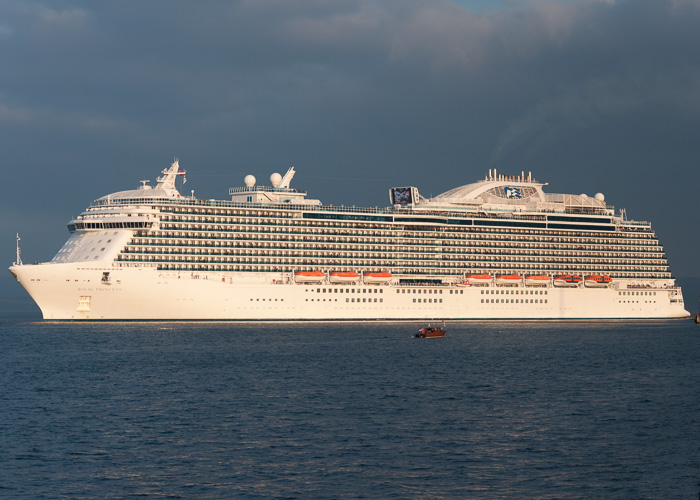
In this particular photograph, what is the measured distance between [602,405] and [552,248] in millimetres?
79866

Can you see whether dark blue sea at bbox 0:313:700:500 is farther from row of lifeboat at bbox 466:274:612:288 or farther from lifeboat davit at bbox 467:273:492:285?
row of lifeboat at bbox 466:274:612:288

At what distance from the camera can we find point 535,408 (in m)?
50.8

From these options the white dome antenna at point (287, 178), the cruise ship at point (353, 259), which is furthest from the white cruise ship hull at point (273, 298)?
the white dome antenna at point (287, 178)

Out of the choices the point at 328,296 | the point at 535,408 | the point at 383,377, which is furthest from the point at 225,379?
the point at 328,296

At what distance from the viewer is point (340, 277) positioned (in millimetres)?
112688

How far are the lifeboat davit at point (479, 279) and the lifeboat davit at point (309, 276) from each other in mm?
20279

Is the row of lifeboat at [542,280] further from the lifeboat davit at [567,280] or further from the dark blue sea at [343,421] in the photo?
the dark blue sea at [343,421]

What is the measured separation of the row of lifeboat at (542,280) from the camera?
121 m

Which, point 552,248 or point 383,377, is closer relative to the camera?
point 383,377

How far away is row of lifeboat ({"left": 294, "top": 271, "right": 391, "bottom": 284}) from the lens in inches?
4363

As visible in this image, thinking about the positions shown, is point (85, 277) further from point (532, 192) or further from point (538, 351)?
point (532, 192)

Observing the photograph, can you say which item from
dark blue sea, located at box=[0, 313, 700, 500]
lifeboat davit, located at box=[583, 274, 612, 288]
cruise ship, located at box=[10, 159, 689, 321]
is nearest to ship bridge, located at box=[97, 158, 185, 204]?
cruise ship, located at box=[10, 159, 689, 321]

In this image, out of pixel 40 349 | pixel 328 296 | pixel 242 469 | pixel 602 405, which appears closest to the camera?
pixel 242 469

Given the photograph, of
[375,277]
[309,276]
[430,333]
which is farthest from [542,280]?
[430,333]
